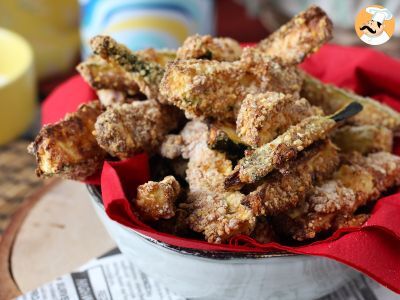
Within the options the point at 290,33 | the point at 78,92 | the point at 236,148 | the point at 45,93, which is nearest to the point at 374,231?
the point at 236,148

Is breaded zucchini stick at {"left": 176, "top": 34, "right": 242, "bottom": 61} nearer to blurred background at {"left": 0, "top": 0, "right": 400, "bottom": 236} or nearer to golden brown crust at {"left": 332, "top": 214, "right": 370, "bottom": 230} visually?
golden brown crust at {"left": 332, "top": 214, "right": 370, "bottom": 230}

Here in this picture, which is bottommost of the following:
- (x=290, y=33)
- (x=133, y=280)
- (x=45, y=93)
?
(x=133, y=280)

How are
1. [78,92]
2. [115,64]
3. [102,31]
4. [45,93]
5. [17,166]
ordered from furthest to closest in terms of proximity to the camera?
[45,93] → [102,31] → [17,166] → [78,92] → [115,64]

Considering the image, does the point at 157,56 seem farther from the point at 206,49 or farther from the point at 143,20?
the point at 143,20

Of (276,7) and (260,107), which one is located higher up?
(276,7)

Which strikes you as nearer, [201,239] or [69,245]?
[201,239]

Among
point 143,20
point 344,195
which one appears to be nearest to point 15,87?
point 143,20

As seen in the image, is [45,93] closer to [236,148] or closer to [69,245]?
[69,245]

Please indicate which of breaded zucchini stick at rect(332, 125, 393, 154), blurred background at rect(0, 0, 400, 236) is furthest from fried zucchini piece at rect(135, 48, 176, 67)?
blurred background at rect(0, 0, 400, 236)
